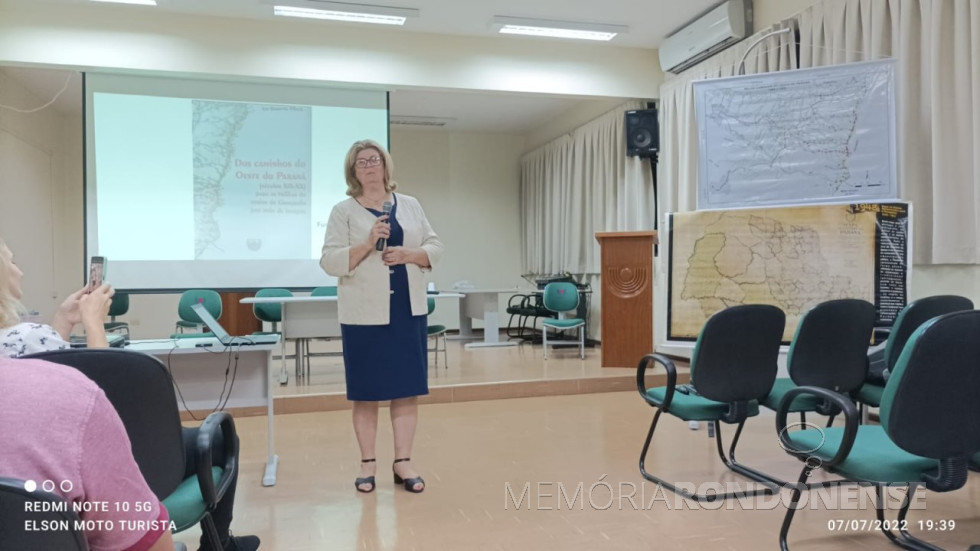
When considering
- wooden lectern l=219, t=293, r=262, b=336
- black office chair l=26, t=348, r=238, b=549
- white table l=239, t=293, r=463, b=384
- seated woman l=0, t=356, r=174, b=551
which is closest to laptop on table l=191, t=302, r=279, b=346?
black office chair l=26, t=348, r=238, b=549

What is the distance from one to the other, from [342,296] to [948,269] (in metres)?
3.40

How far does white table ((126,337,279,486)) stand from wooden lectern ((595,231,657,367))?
3.36 m

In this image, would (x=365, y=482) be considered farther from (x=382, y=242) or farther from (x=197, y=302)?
(x=197, y=302)

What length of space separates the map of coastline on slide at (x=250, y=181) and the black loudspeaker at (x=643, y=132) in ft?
10.4

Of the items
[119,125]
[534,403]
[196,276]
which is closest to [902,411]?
[534,403]

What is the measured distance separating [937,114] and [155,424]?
161 inches

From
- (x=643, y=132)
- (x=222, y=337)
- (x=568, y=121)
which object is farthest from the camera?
(x=568, y=121)

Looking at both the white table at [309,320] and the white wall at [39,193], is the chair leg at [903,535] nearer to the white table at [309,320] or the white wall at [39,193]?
the white table at [309,320]

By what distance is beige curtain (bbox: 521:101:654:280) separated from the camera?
6.90 meters

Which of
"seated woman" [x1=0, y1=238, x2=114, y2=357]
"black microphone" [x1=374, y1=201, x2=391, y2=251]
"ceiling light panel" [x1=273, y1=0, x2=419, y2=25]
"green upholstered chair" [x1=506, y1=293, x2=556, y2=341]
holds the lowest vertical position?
"green upholstered chair" [x1=506, y1=293, x2=556, y2=341]

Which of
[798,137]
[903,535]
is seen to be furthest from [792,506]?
[798,137]

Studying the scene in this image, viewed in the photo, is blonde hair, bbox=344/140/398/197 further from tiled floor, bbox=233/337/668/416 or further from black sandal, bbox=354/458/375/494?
tiled floor, bbox=233/337/668/416

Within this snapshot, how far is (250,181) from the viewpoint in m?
5.19

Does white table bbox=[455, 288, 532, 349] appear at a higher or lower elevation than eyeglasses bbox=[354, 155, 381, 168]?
lower
